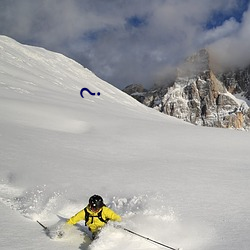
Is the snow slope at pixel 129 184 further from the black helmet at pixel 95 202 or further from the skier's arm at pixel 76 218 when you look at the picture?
the black helmet at pixel 95 202

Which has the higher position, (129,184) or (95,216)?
(129,184)

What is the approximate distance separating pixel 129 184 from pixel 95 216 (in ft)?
7.84

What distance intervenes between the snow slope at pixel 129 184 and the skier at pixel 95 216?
0.79 ft

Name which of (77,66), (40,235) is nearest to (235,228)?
(40,235)

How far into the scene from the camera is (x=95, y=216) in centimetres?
591

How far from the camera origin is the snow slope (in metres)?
5.49

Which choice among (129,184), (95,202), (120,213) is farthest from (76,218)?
(129,184)

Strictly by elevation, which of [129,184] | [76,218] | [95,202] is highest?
[129,184]

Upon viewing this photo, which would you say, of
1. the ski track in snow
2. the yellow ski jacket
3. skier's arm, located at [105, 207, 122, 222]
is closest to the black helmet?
the yellow ski jacket

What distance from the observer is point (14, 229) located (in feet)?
18.3

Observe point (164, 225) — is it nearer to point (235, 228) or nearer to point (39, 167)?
point (235, 228)

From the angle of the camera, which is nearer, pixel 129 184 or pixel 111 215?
pixel 111 215

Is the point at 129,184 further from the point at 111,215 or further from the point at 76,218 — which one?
the point at 76,218

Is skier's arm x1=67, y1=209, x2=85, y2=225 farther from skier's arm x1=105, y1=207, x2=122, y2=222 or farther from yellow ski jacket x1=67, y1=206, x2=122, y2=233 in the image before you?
skier's arm x1=105, y1=207, x2=122, y2=222
